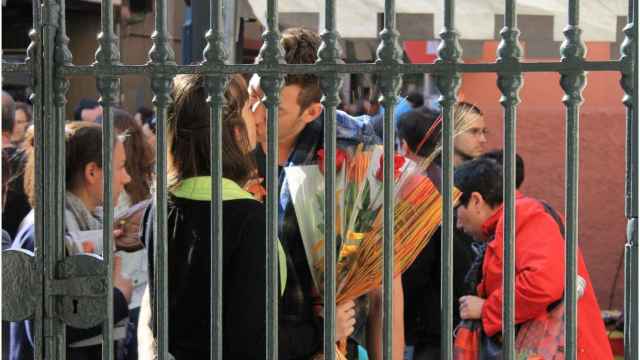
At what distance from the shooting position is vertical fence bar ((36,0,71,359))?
232 cm

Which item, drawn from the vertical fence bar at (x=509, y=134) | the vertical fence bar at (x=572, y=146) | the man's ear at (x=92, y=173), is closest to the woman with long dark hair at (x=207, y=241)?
the vertical fence bar at (x=509, y=134)

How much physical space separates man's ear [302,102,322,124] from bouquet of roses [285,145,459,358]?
0.13 meters

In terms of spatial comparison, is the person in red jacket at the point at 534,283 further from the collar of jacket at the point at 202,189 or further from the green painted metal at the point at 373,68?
the green painted metal at the point at 373,68

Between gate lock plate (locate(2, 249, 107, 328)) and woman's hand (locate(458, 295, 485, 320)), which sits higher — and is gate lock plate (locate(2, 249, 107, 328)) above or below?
above

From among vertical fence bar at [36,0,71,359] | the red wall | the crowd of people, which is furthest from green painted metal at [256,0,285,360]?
the red wall

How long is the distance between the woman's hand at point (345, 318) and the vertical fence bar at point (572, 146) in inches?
35.5

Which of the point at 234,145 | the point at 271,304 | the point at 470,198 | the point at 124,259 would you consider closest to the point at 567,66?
the point at 271,304

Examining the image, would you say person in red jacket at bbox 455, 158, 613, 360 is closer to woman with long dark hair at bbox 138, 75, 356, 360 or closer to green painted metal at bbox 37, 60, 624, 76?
woman with long dark hair at bbox 138, 75, 356, 360

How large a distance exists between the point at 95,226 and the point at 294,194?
3.66 feet

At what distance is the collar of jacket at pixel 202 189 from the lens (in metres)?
2.62

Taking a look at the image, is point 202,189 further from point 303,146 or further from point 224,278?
point 303,146

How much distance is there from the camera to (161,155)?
2279 mm

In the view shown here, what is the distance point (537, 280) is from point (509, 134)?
1621 millimetres

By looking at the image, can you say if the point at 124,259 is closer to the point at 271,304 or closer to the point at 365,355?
the point at 365,355
